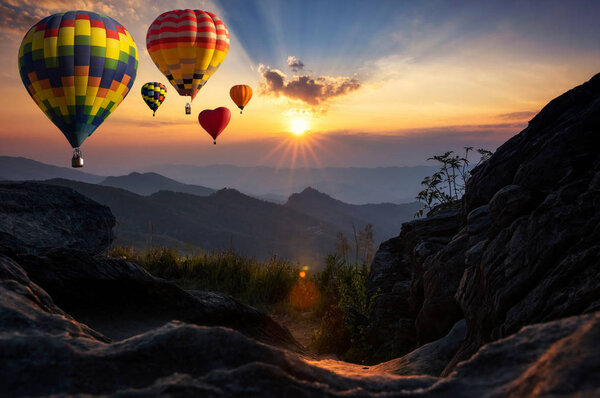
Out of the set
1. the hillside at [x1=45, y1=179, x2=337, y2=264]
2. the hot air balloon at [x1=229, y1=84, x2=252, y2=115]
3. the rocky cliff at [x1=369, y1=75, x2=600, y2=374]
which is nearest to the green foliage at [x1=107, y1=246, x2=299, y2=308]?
the rocky cliff at [x1=369, y1=75, x2=600, y2=374]

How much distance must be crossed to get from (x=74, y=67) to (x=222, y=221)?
134954 millimetres

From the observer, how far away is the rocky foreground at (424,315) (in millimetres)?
1693

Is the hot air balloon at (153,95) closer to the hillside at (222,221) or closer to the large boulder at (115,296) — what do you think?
the large boulder at (115,296)

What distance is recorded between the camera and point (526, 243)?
3295mm

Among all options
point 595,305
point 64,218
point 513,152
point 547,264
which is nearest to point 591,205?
point 547,264

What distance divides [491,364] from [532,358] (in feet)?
0.62

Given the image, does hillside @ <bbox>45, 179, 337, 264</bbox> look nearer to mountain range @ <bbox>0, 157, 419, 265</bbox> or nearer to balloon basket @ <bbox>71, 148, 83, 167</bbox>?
mountain range @ <bbox>0, 157, 419, 265</bbox>

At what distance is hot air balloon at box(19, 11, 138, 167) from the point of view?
21281 millimetres

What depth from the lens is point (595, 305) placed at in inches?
90.6

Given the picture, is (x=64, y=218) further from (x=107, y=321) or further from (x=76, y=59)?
(x=76, y=59)

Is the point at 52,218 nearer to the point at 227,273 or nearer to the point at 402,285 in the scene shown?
the point at 227,273

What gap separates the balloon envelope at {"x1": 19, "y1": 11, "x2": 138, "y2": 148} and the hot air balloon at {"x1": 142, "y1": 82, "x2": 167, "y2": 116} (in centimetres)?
1779

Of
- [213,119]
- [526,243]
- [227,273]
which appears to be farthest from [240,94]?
[526,243]

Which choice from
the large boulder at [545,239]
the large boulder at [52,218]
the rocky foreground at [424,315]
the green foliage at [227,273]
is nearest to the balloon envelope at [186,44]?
the large boulder at [52,218]
